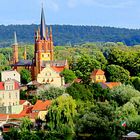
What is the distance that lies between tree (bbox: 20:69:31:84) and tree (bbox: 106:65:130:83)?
9059 millimetres

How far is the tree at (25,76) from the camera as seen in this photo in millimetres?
71688

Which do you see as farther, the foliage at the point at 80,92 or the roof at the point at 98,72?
the roof at the point at 98,72

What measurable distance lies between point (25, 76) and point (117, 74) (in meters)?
→ 10.6

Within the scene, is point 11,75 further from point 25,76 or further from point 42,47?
point 42,47

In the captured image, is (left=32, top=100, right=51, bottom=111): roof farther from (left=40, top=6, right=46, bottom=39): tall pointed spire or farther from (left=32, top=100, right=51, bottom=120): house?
(left=40, top=6, right=46, bottom=39): tall pointed spire

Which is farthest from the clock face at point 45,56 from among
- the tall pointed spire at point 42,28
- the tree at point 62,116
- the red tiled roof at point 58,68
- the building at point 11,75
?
the tree at point 62,116

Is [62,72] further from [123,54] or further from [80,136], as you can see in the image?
[80,136]

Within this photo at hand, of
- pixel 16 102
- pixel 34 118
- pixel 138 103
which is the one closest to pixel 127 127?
pixel 138 103

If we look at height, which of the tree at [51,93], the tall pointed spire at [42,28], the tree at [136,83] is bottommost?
the tree at [51,93]

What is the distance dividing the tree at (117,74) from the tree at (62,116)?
21.6 m

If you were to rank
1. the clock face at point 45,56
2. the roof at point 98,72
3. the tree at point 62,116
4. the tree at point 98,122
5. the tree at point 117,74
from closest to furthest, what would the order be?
the tree at point 98,122 < the tree at point 62,116 < the tree at point 117,74 < the roof at point 98,72 < the clock face at point 45,56

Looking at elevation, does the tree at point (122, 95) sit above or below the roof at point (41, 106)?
above

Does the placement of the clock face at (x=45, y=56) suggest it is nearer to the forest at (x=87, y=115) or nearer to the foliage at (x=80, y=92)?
the forest at (x=87, y=115)

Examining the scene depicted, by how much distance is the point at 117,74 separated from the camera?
6969 cm
